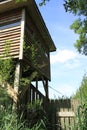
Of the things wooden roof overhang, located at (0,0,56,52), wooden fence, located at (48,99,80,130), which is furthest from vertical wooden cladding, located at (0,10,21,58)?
wooden fence, located at (48,99,80,130)

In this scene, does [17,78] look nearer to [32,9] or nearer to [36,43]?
[36,43]

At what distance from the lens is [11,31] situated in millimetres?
10117

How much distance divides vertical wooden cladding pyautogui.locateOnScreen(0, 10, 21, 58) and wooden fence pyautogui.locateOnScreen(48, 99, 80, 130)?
278 cm

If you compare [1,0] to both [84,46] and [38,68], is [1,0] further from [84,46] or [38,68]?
[84,46]

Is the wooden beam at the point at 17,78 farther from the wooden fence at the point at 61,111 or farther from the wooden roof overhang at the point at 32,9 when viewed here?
the wooden roof overhang at the point at 32,9

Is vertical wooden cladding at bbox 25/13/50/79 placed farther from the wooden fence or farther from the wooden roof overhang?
the wooden fence

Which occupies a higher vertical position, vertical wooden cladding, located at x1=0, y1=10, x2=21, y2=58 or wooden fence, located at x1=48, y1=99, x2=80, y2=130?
vertical wooden cladding, located at x1=0, y1=10, x2=21, y2=58

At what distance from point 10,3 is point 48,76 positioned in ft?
15.8

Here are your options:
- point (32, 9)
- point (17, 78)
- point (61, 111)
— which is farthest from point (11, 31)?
point (61, 111)

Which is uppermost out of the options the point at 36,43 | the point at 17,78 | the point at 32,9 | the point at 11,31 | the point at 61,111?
the point at 32,9

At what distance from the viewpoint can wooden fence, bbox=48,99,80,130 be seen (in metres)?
9.48

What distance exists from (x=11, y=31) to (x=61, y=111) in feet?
13.1

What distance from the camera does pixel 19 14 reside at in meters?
10.3

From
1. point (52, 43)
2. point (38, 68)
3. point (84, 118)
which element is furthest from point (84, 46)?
point (84, 118)
